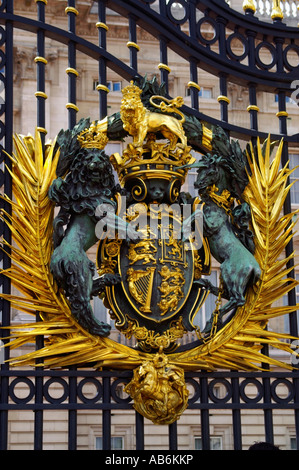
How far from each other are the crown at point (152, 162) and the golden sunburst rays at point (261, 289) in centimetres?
74

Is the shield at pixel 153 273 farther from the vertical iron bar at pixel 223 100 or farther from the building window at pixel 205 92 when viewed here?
the building window at pixel 205 92

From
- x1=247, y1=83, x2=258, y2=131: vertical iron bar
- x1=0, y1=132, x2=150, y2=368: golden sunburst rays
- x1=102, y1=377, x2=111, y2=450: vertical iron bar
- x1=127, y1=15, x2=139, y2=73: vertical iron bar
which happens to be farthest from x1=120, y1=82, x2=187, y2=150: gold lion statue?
x1=102, y1=377, x2=111, y2=450: vertical iron bar

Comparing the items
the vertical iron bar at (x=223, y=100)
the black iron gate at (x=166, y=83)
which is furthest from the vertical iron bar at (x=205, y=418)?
the vertical iron bar at (x=223, y=100)

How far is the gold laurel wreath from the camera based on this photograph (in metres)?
7.25

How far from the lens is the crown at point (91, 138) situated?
765cm

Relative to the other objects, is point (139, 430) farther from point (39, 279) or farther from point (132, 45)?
point (132, 45)

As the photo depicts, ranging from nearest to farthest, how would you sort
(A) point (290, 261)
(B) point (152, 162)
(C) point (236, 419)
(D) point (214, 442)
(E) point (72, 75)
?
(C) point (236, 419) → (B) point (152, 162) → (E) point (72, 75) → (A) point (290, 261) → (D) point (214, 442)

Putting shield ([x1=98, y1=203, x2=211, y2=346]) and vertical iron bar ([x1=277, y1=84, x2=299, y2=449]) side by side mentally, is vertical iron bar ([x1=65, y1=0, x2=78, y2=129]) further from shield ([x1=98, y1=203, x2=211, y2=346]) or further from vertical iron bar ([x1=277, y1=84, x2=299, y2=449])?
vertical iron bar ([x1=277, y1=84, x2=299, y2=449])

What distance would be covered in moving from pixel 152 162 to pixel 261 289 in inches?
59.6

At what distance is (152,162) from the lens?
767cm

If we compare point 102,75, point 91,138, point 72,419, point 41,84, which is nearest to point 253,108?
point 102,75

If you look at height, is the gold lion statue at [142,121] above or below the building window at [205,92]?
below
